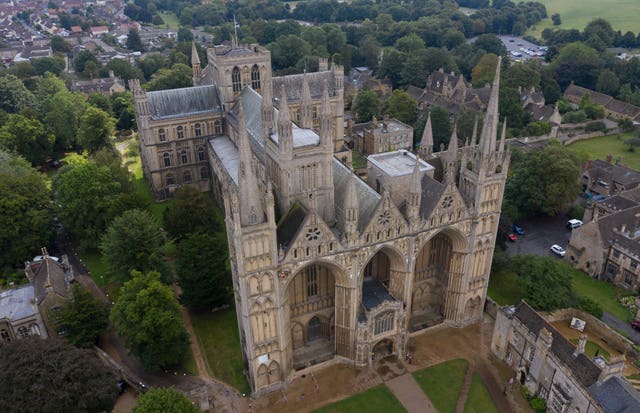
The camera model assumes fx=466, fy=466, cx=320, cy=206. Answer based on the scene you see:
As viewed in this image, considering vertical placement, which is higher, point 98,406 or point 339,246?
point 339,246

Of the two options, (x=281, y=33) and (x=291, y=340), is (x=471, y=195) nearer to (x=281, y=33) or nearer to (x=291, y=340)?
(x=291, y=340)

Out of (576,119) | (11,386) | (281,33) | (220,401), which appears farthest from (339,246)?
(281,33)

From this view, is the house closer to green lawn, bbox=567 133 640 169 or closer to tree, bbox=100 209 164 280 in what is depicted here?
tree, bbox=100 209 164 280

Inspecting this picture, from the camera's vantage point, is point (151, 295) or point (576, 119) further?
point (576, 119)

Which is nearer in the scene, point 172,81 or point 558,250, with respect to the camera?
point 558,250

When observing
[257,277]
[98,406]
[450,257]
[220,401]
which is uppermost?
[257,277]

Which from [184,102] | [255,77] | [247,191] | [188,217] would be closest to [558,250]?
[247,191]

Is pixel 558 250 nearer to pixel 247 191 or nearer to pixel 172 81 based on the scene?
pixel 247 191

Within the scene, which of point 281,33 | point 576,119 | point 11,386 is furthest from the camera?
point 281,33
